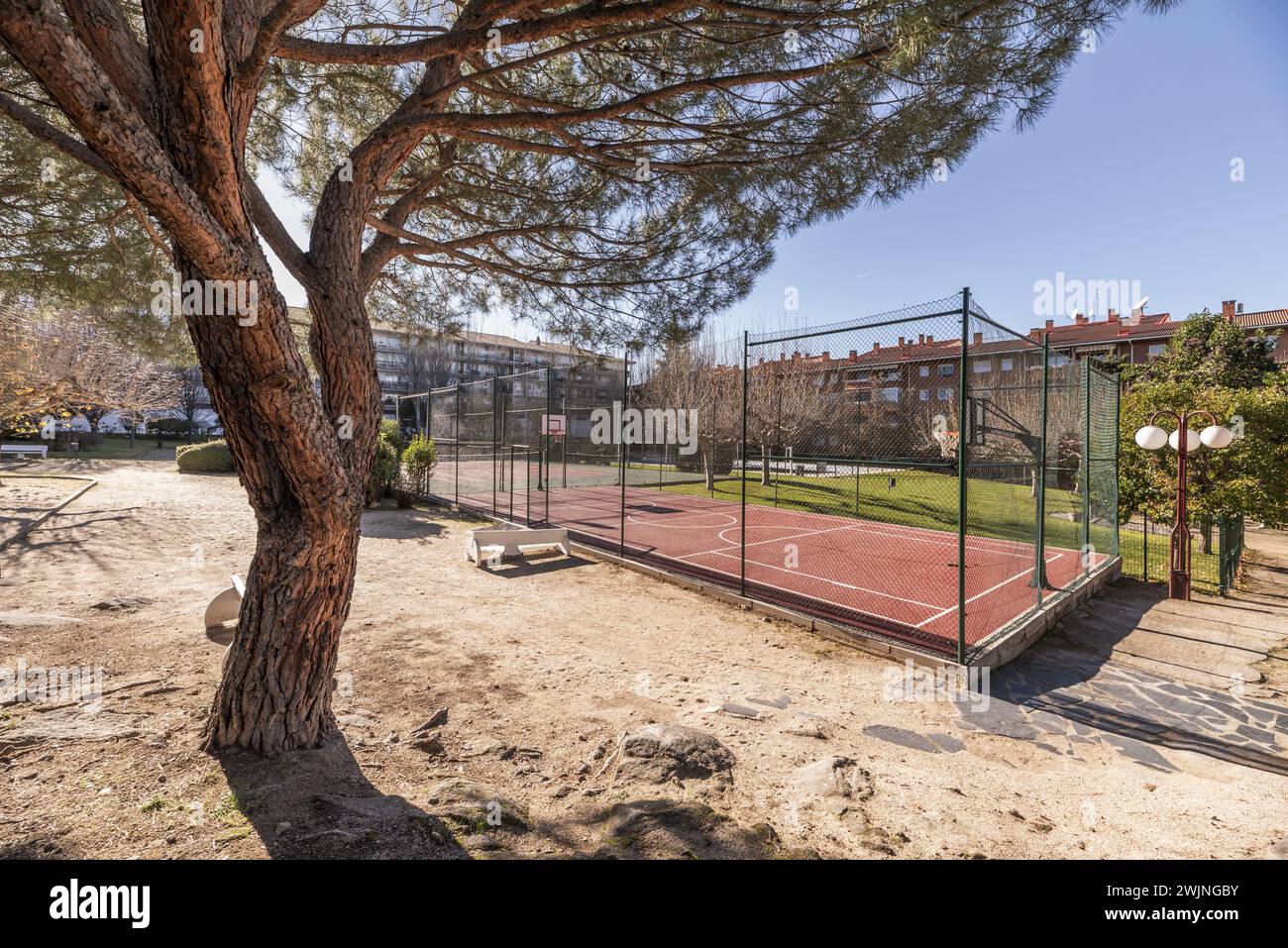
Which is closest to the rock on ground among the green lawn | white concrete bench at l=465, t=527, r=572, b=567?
white concrete bench at l=465, t=527, r=572, b=567

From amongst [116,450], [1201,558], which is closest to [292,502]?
[1201,558]

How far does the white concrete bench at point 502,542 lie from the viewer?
28.1ft

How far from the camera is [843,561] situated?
9.93 metres

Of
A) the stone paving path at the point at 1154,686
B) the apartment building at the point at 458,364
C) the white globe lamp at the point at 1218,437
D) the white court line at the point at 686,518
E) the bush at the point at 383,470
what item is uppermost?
the apartment building at the point at 458,364

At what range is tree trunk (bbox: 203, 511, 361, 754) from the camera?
304cm

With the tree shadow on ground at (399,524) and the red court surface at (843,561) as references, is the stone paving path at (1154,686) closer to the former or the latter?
the red court surface at (843,561)

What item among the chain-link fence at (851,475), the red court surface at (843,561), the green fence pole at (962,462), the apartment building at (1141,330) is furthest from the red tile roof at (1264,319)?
the green fence pole at (962,462)

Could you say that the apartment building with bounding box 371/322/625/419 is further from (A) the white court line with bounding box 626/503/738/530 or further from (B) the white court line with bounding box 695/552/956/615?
(B) the white court line with bounding box 695/552/956/615

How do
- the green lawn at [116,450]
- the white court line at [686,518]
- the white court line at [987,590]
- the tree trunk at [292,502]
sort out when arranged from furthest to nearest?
the green lawn at [116,450] < the white court line at [686,518] < the white court line at [987,590] < the tree trunk at [292,502]

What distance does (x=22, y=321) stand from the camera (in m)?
12.9

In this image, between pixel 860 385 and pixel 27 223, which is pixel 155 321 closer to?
pixel 27 223

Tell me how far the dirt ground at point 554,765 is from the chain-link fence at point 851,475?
1.62 metres

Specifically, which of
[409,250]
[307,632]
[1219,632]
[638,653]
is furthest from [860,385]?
[307,632]
